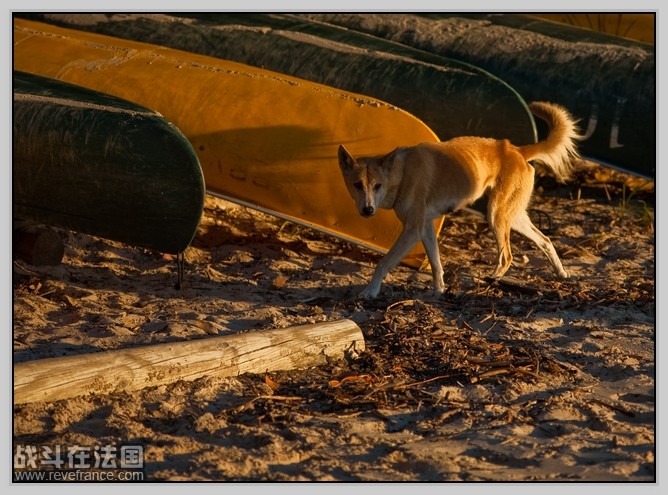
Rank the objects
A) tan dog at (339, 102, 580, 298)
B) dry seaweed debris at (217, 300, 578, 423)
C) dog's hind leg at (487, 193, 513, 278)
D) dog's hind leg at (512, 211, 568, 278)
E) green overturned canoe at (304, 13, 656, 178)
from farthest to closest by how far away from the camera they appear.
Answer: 1. green overturned canoe at (304, 13, 656, 178)
2. dog's hind leg at (512, 211, 568, 278)
3. dog's hind leg at (487, 193, 513, 278)
4. tan dog at (339, 102, 580, 298)
5. dry seaweed debris at (217, 300, 578, 423)

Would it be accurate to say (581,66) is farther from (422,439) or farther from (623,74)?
(422,439)

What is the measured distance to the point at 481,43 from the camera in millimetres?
10359

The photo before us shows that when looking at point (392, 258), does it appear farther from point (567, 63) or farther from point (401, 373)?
point (567, 63)

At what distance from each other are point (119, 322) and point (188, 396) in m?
1.25

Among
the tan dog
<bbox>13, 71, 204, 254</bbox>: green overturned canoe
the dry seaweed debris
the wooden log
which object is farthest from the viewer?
the tan dog

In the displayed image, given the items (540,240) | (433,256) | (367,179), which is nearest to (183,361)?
(367,179)

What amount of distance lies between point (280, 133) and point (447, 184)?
143cm

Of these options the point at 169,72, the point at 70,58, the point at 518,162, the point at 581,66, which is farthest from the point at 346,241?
the point at 581,66

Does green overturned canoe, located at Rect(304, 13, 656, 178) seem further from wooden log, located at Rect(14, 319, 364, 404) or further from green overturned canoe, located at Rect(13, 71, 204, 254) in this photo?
wooden log, located at Rect(14, 319, 364, 404)

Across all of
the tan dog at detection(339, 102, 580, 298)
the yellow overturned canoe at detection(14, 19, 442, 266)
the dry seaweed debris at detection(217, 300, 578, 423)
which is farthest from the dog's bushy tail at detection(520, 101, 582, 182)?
the dry seaweed debris at detection(217, 300, 578, 423)

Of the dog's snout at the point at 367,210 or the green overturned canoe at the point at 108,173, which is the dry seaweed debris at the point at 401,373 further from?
the green overturned canoe at the point at 108,173

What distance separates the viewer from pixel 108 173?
267 inches

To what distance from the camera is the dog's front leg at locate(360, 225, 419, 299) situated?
6.74 metres

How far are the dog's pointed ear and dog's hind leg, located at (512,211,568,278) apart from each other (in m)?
1.30
